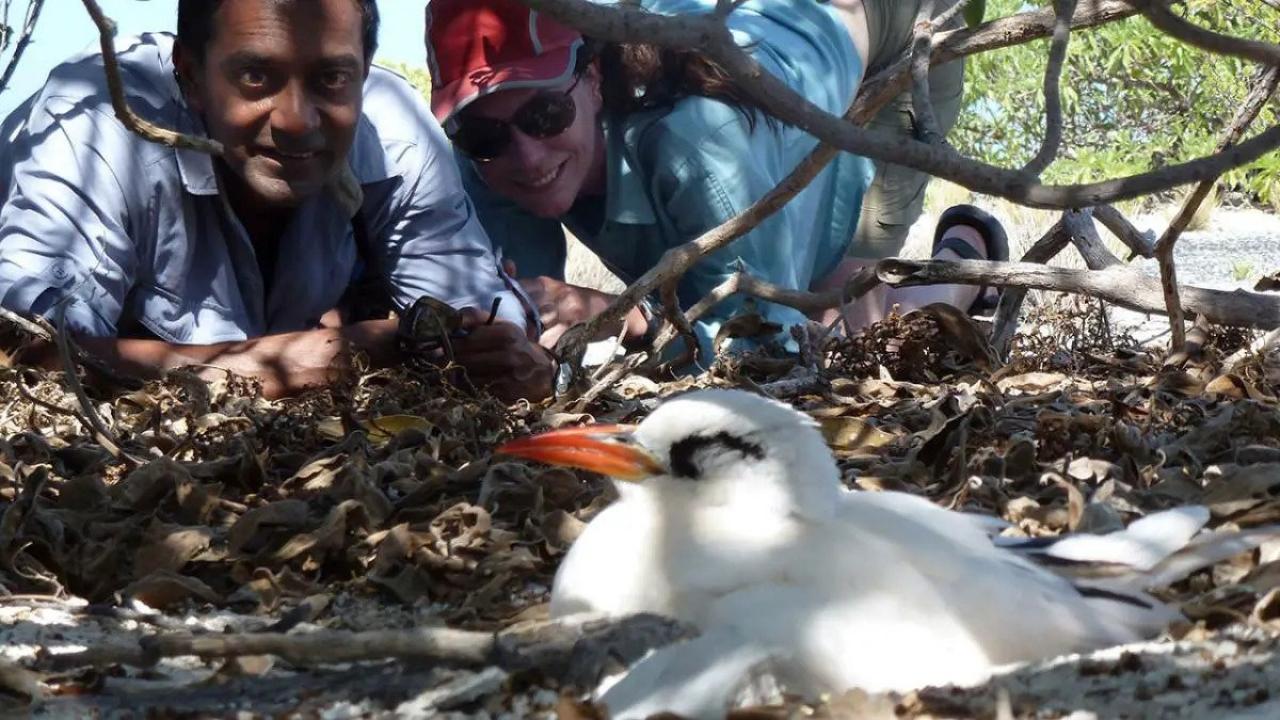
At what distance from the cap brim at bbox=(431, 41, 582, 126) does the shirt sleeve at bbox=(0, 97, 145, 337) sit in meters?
1.25

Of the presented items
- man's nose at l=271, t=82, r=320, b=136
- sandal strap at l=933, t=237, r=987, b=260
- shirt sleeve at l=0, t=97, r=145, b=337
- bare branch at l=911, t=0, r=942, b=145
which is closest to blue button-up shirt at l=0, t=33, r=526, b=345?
shirt sleeve at l=0, t=97, r=145, b=337

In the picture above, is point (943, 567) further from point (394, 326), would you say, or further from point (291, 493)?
point (394, 326)

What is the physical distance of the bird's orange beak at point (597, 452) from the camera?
2.28 metres

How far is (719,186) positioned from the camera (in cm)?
624

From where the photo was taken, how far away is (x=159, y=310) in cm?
525

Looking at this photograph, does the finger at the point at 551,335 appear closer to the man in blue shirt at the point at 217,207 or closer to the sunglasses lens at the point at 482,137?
the man in blue shirt at the point at 217,207

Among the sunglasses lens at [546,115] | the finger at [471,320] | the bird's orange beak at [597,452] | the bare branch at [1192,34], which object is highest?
the sunglasses lens at [546,115]

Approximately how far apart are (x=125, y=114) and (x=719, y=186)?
12.1ft

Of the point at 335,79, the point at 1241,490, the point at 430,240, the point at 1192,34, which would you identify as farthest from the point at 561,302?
the point at 1192,34

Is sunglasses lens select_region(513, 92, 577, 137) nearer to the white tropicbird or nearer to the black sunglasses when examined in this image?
the black sunglasses

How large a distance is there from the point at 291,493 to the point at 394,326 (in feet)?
5.32

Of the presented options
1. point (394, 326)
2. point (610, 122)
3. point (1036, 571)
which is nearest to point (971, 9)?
point (1036, 571)

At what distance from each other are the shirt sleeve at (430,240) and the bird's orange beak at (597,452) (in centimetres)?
342

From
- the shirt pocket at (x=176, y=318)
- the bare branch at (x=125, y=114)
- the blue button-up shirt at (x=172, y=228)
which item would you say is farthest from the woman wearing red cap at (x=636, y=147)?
the bare branch at (x=125, y=114)
